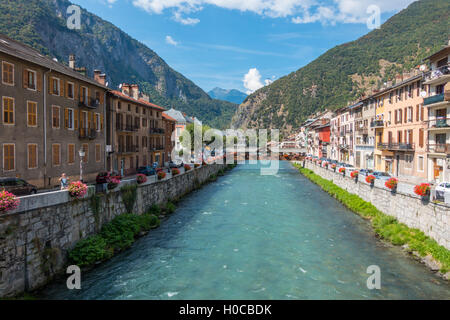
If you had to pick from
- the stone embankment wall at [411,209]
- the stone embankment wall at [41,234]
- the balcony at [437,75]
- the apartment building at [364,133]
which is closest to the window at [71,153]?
the stone embankment wall at [41,234]

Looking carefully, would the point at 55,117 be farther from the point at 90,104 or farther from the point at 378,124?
the point at 378,124

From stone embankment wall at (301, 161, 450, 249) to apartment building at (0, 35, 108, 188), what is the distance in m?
23.5

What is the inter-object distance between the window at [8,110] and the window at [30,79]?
6.10 ft

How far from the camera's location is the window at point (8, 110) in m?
19.5

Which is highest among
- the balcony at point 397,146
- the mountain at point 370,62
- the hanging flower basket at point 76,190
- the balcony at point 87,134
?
the mountain at point 370,62

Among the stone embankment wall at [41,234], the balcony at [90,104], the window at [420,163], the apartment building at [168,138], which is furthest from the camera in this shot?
the apartment building at [168,138]

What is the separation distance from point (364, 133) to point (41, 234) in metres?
49.5

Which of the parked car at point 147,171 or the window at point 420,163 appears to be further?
the parked car at point 147,171

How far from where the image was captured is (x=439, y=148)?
3055 centimetres

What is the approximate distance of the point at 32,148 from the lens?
21.7m

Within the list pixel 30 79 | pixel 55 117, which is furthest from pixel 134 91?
pixel 30 79

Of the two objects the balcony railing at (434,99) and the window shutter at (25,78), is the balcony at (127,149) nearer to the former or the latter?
the window shutter at (25,78)

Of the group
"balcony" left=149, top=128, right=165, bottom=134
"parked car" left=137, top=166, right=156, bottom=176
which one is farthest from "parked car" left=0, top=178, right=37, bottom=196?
"balcony" left=149, top=128, right=165, bottom=134
